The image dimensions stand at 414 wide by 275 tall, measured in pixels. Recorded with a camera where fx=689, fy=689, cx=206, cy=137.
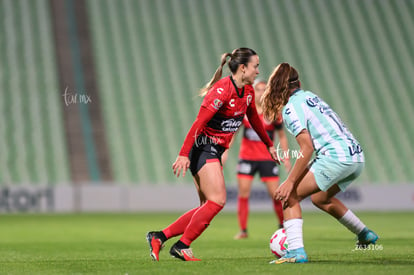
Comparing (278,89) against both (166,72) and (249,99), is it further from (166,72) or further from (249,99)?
(166,72)

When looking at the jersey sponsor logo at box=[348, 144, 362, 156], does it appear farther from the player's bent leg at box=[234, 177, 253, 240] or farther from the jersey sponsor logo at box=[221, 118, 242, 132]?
the player's bent leg at box=[234, 177, 253, 240]

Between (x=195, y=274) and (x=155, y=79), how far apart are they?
57.2 feet

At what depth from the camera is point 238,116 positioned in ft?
20.1

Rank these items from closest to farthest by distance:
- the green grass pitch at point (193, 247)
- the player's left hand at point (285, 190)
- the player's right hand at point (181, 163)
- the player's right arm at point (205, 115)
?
the green grass pitch at point (193, 247) → the player's left hand at point (285, 190) → the player's right hand at point (181, 163) → the player's right arm at point (205, 115)

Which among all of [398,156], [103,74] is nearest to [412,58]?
[398,156]

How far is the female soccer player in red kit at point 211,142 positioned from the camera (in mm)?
5859

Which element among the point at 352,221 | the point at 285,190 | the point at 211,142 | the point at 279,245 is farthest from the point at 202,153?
the point at 352,221

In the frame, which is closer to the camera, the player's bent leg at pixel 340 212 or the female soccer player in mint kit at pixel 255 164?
the player's bent leg at pixel 340 212

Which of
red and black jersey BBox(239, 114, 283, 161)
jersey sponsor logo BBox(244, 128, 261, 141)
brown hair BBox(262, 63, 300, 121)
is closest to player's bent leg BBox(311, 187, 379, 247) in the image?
brown hair BBox(262, 63, 300, 121)

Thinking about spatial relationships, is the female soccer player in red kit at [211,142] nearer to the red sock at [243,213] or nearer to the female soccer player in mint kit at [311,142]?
the female soccer player in mint kit at [311,142]

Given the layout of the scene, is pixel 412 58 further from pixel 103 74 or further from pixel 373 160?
pixel 103 74

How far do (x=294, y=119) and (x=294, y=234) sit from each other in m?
0.95

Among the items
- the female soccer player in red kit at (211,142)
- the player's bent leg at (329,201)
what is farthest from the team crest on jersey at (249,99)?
the player's bent leg at (329,201)

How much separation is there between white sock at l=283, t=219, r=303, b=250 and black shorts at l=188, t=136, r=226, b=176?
87 cm
